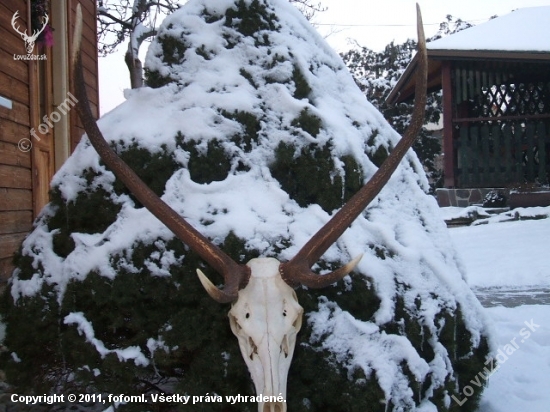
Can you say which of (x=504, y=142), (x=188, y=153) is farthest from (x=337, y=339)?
(x=504, y=142)

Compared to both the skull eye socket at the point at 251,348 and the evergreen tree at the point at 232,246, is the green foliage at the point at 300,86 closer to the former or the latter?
the evergreen tree at the point at 232,246

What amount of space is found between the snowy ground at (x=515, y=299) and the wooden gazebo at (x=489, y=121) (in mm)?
1834

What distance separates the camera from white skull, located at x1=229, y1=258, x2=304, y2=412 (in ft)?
6.55

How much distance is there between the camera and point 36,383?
2.66m

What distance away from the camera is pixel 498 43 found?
44.4 ft

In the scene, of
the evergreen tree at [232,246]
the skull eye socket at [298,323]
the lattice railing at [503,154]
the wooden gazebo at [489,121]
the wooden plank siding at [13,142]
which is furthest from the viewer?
the lattice railing at [503,154]

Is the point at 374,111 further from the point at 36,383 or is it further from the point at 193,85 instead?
the point at 36,383

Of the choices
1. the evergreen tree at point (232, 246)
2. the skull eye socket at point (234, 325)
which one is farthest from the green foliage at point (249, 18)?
the skull eye socket at point (234, 325)

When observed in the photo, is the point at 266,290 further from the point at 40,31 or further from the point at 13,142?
the point at 40,31

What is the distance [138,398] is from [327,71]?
2.05 metres

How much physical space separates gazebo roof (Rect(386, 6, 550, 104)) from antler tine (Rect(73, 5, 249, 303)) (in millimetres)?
12657

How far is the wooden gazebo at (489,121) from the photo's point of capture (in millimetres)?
13992

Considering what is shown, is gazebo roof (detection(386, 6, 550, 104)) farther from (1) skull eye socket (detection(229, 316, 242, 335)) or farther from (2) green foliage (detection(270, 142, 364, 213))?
(1) skull eye socket (detection(229, 316, 242, 335))

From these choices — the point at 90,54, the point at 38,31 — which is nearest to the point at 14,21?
the point at 38,31
